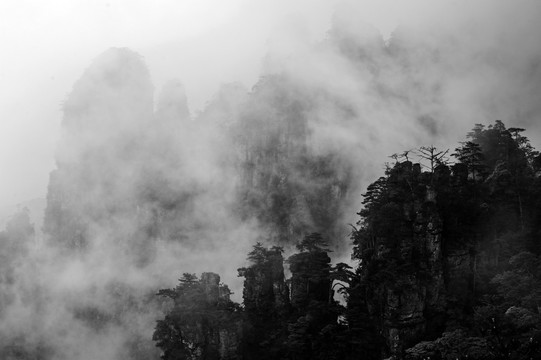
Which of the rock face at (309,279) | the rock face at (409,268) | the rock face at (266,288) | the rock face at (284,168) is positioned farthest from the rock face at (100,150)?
the rock face at (409,268)

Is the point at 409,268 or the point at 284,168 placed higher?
the point at 284,168

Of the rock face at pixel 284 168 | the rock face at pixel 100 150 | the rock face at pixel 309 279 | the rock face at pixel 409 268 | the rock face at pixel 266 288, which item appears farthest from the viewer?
the rock face at pixel 100 150

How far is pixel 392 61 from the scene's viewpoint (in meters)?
117

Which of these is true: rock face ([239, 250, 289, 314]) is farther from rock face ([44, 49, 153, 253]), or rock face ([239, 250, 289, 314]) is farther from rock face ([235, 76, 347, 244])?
rock face ([44, 49, 153, 253])

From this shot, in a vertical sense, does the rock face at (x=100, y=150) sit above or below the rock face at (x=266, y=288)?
above

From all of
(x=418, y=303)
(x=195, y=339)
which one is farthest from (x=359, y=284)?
(x=195, y=339)

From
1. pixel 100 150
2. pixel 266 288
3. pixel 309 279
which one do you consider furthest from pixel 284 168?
pixel 309 279

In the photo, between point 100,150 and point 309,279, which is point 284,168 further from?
point 309,279

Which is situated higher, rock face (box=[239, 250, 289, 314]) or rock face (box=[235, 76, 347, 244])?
rock face (box=[235, 76, 347, 244])

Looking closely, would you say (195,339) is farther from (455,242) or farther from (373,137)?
(373,137)

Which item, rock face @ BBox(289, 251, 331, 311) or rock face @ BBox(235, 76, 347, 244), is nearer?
rock face @ BBox(289, 251, 331, 311)

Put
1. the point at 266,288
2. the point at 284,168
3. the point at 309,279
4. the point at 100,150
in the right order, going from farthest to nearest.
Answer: the point at 100,150 → the point at 284,168 → the point at 266,288 → the point at 309,279

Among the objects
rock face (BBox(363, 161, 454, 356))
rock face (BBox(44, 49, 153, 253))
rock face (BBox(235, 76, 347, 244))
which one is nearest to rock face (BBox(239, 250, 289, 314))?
Result: rock face (BBox(363, 161, 454, 356))

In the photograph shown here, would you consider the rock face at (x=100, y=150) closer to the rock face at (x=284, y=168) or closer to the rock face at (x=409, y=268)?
the rock face at (x=284, y=168)
